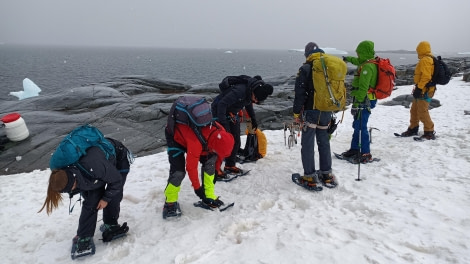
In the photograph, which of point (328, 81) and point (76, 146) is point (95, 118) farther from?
point (328, 81)

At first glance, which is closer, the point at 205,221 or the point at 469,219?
the point at 469,219

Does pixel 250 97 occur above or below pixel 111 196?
above

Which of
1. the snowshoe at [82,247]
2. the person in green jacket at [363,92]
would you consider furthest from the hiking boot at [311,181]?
the snowshoe at [82,247]

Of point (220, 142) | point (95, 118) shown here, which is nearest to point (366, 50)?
point (220, 142)

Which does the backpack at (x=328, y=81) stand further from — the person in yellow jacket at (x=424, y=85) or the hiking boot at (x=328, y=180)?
the person in yellow jacket at (x=424, y=85)

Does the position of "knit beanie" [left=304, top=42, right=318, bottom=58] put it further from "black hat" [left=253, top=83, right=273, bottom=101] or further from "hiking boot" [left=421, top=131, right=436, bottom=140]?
"hiking boot" [left=421, top=131, right=436, bottom=140]

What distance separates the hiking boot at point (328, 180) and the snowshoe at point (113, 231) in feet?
12.7

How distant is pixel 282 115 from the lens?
15672 millimetres

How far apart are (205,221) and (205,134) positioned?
1444mm

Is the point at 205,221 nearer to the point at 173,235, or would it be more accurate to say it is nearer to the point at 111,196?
the point at 173,235

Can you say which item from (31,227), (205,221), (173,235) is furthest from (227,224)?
(31,227)

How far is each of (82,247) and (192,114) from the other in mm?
2502

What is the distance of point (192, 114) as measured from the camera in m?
4.54

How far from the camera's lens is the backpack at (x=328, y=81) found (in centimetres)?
536
